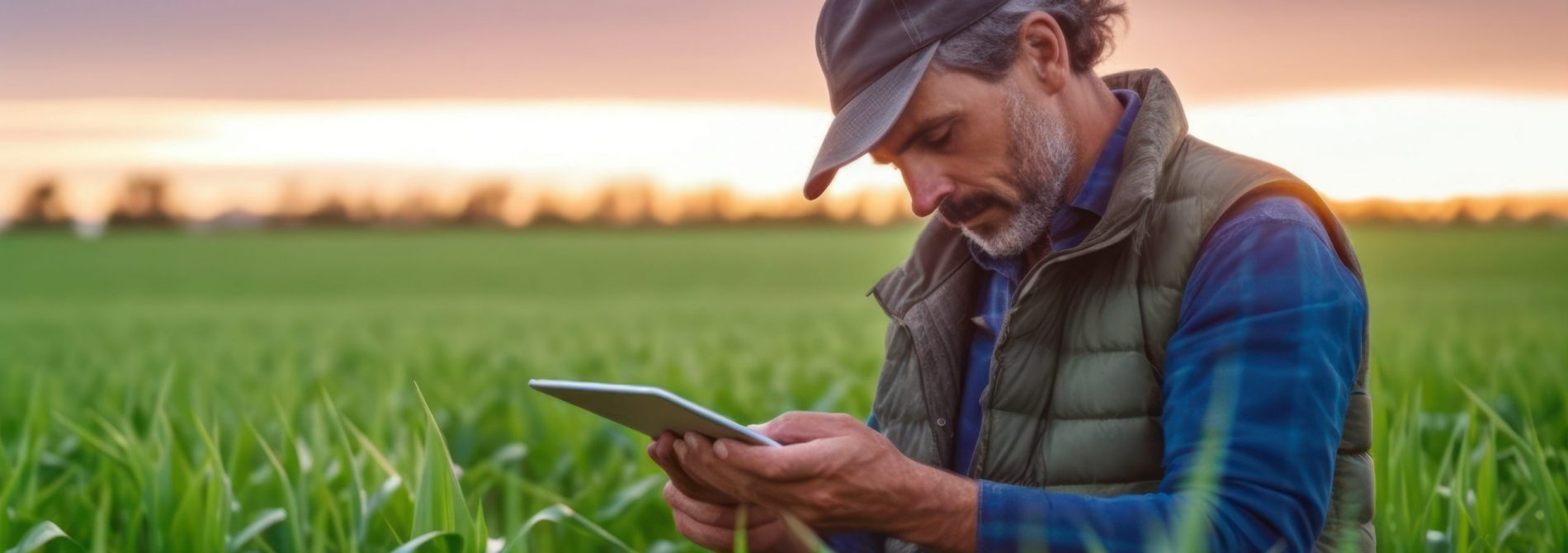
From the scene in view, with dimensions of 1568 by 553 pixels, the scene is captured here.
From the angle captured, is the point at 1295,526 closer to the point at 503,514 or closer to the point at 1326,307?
the point at 1326,307

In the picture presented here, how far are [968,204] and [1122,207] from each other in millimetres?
320

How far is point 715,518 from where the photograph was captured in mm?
2152

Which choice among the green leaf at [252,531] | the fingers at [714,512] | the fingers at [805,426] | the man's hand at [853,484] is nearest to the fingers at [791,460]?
the man's hand at [853,484]

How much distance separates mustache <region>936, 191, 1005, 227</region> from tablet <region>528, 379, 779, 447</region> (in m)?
0.59

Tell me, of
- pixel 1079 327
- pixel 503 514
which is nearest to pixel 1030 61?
pixel 1079 327

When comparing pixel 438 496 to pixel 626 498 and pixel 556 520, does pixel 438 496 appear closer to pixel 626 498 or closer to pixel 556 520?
pixel 556 520

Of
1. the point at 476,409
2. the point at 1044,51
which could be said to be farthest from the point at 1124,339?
the point at 476,409

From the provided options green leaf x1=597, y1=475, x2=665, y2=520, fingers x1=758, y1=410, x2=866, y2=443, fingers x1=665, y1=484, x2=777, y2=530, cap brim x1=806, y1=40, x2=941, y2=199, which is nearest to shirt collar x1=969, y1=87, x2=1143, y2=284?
cap brim x1=806, y1=40, x2=941, y2=199

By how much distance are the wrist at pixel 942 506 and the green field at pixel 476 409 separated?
2.22 ft

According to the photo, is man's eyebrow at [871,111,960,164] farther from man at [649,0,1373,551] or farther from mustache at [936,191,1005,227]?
mustache at [936,191,1005,227]

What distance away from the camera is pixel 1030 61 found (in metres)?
2.15

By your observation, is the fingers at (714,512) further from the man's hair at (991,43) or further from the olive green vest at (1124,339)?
the man's hair at (991,43)

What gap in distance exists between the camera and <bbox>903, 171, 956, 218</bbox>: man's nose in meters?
2.14

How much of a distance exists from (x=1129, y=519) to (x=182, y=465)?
2169 mm
